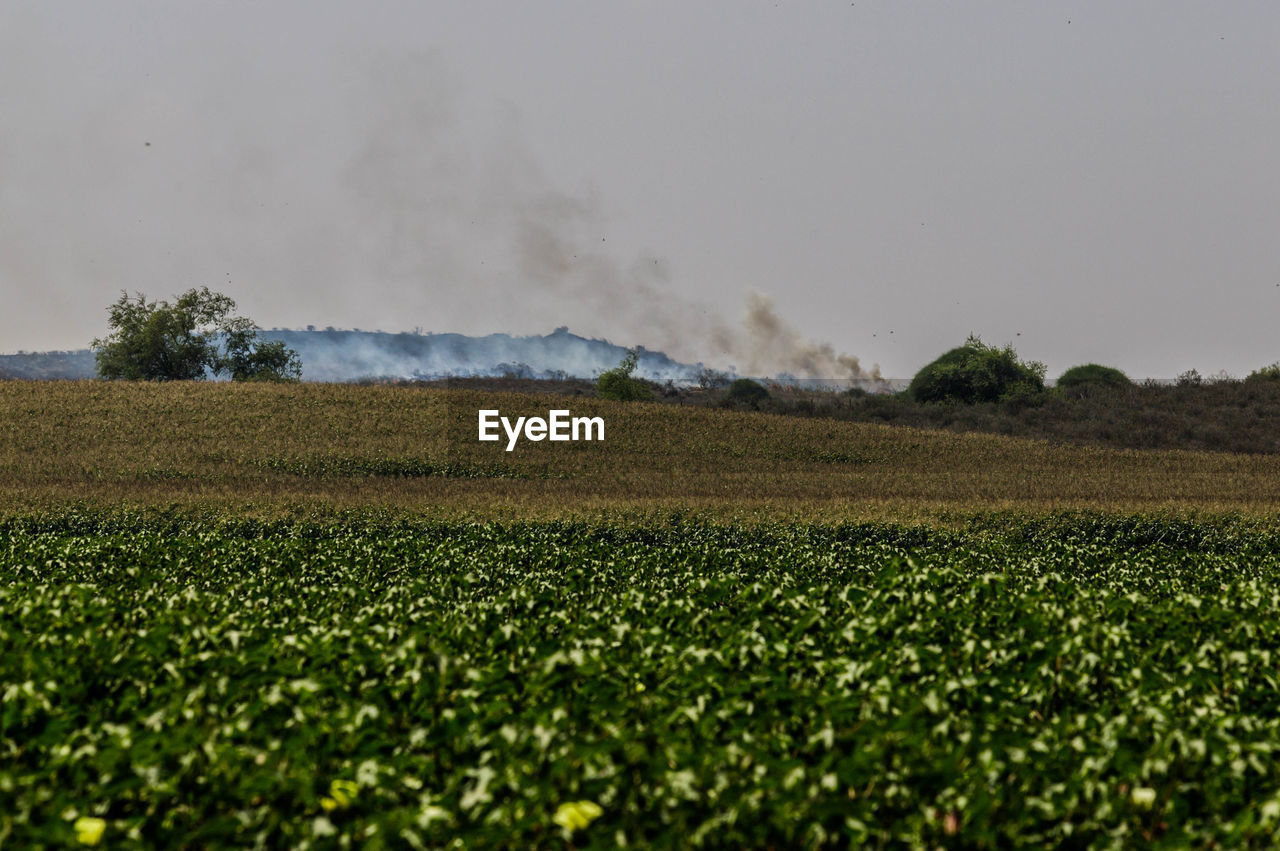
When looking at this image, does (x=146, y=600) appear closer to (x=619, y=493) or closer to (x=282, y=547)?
(x=282, y=547)

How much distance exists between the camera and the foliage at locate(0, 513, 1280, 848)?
365 centimetres

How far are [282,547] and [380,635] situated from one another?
9865 mm

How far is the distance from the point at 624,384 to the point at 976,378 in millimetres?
23145

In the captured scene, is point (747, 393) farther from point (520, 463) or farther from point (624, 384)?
point (520, 463)

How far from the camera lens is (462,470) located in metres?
34.8

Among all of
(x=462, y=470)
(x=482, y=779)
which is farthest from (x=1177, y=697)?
(x=462, y=470)

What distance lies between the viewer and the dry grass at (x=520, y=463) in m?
23.2

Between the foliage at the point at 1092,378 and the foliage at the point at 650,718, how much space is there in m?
56.4

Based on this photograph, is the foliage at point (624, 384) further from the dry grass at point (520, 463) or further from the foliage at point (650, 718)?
the foliage at point (650, 718)

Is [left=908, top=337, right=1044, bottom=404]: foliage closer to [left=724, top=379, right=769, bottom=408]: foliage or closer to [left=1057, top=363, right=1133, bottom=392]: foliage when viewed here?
[left=1057, top=363, right=1133, bottom=392]: foliage

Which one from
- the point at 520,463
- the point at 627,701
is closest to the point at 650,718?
the point at 627,701

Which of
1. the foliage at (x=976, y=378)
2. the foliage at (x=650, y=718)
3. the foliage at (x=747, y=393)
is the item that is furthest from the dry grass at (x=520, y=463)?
the foliage at (x=976, y=378)

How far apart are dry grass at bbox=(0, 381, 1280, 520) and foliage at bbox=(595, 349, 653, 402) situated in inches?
544

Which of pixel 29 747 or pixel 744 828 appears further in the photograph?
pixel 29 747
